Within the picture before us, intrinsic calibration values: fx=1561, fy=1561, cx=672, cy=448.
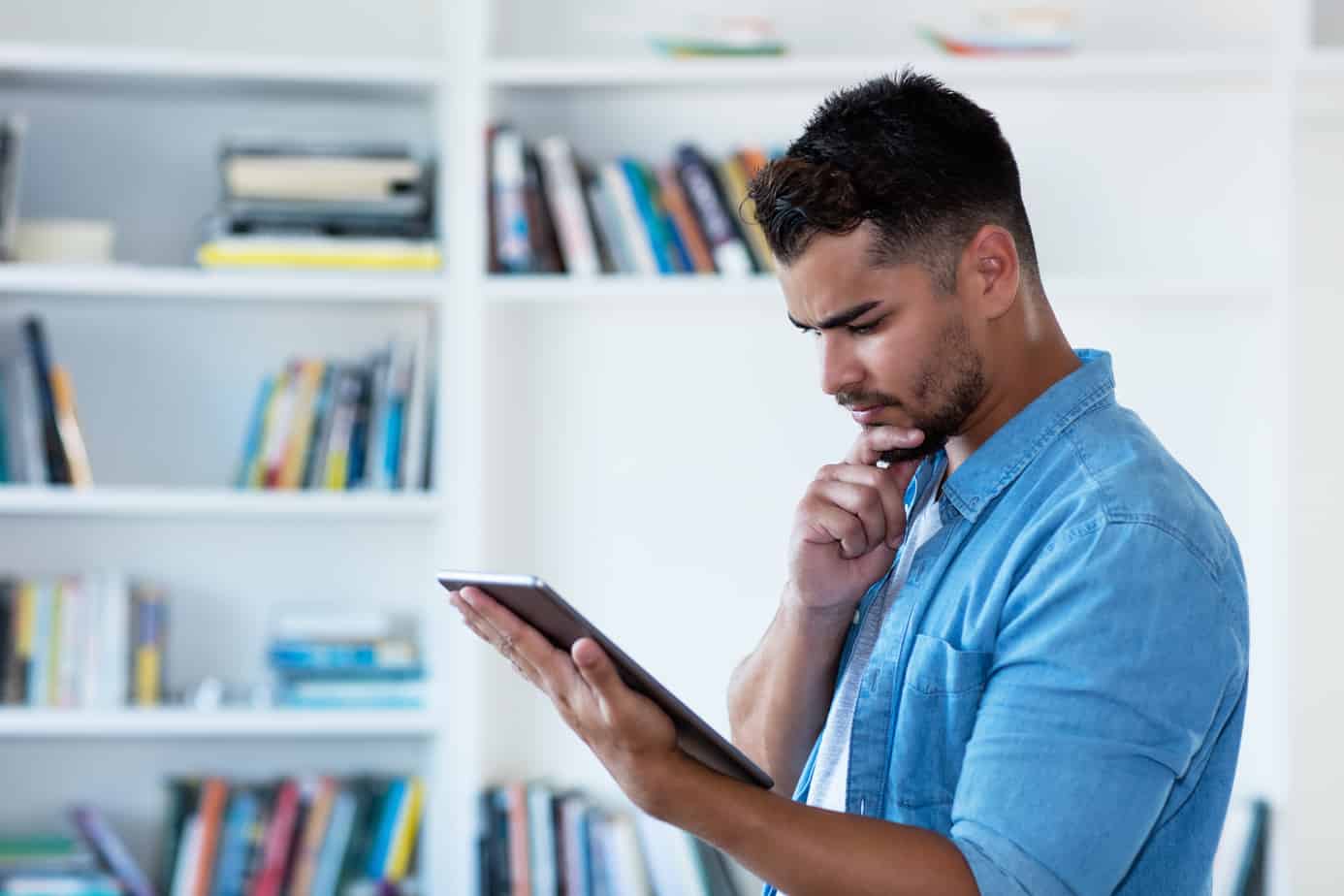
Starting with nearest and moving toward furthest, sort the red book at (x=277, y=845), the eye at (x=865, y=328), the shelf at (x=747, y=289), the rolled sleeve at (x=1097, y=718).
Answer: the rolled sleeve at (x=1097, y=718), the eye at (x=865, y=328), the shelf at (x=747, y=289), the red book at (x=277, y=845)

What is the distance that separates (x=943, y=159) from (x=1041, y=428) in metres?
0.22

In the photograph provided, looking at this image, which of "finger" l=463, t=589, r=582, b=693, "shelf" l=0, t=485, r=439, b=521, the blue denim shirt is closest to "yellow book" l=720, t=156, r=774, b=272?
"shelf" l=0, t=485, r=439, b=521

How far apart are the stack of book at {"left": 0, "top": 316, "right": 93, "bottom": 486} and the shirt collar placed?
1973mm

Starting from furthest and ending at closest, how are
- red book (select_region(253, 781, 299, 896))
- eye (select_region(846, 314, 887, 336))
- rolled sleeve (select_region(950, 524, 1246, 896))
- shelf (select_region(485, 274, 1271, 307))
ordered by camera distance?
red book (select_region(253, 781, 299, 896))
shelf (select_region(485, 274, 1271, 307))
eye (select_region(846, 314, 887, 336))
rolled sleeve (select_region(950, 524, 1246, 896))

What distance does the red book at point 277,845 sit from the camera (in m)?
2.72

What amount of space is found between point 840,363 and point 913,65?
1.61 meters

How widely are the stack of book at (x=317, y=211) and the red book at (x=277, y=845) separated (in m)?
0.95

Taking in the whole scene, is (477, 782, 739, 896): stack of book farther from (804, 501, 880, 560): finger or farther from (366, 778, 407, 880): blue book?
(804, 501, 880, 560): finger

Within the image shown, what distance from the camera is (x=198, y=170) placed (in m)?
2.95

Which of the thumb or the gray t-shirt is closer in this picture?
the thumb

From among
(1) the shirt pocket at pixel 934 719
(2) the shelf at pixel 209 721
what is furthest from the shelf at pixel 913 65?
(1) the shirt pocket at pixel 934 719

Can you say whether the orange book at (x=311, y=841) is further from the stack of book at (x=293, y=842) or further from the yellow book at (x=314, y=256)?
the yellow book at (x=314, y=256)

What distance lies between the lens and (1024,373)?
1.20 meters

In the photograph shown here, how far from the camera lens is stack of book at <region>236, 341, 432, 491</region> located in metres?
2.73
